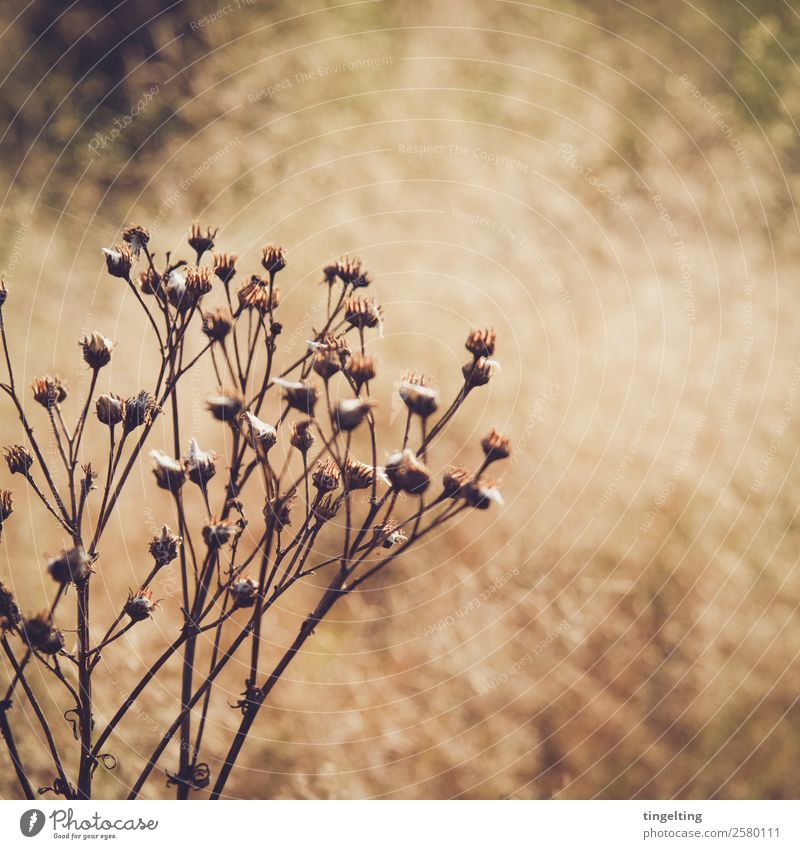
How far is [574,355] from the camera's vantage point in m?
1.24

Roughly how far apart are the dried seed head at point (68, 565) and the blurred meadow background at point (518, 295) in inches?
21.9

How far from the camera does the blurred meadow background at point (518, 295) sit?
1.03m

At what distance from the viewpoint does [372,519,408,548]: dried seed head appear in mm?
505

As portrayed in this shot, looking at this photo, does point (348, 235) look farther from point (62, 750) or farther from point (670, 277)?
point (62, 750)

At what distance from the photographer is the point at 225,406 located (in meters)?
0.45

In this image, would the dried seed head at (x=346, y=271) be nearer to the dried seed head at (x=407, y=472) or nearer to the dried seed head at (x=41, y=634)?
the dried seed head at (x=407, y=472)

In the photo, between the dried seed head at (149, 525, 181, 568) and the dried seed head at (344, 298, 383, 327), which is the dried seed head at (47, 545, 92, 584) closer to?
the dried seed head at (149, 525, 181, 568)

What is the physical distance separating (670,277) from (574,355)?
0.80ft

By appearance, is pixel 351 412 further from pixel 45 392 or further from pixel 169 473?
pixel 45 392

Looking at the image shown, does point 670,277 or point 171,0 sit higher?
point 171,0
